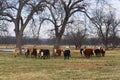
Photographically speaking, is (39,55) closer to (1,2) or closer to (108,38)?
(1,2)

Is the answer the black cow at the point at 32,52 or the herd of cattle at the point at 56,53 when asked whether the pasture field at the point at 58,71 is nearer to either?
the herd of cattle at the point at 56,53

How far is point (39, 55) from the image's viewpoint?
1715 inches

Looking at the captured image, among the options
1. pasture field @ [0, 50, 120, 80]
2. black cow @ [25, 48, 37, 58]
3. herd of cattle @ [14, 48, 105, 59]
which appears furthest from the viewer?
black cow @ [25, 48, 37, 58]

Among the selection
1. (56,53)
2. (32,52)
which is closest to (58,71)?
(32,52)

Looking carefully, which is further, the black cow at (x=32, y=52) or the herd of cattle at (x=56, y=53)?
the black cow at (x=32, y=52)

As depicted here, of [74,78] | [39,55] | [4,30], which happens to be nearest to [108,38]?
[4,30]

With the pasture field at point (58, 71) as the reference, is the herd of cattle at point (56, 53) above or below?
above

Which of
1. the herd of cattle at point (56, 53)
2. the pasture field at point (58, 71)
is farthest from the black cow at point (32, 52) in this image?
the pasture field at point (58, 71)

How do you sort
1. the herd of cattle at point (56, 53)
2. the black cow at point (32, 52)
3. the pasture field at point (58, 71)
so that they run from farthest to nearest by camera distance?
the black cow at point (32, 52) < the herd of cattle at point (56, 53) < the pasture field at point (58, 71)

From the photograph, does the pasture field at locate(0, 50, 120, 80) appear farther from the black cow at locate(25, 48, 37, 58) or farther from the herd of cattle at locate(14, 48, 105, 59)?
the black cow at locate(25, 48, 37, 58)

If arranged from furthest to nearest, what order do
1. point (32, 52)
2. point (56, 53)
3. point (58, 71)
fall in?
point (56, 53), point (32, 52), point (58, 71)

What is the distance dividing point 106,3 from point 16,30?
14.2 meters

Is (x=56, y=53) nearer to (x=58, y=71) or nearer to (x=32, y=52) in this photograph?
(x=32, y=52)

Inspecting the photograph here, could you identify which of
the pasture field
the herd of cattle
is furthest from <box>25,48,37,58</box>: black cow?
the pasture field
